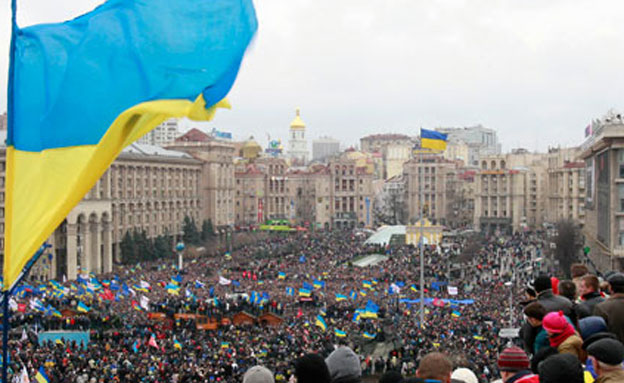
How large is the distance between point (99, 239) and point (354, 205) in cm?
4697

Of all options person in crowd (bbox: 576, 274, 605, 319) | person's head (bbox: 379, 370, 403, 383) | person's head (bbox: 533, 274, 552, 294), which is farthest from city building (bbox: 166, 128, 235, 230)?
person's head (bbox: 379, 370, 403, 383)

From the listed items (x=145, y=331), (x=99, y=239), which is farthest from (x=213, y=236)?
(x=145, y=331)

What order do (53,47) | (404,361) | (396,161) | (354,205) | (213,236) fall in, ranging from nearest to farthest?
1. (53,47)
2. (404,361)
3. (213,236)
4. (354,205)
5. (396,161)

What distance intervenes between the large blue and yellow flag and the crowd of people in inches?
106

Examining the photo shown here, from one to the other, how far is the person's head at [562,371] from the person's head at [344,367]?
4.42 ft

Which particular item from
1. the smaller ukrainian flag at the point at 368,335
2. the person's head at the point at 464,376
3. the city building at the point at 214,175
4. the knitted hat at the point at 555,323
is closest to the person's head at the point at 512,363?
the person's head at the point at 464,376

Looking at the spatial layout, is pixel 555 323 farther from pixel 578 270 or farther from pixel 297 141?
pixel 297 141

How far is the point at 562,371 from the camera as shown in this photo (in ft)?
15.4

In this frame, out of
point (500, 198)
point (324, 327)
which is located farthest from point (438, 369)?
point (500, 198)

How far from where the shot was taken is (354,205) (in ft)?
326

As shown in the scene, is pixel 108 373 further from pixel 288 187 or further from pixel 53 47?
pixel 288 187

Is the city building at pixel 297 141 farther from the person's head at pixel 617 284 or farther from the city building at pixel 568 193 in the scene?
the person's head at pixel 617 284

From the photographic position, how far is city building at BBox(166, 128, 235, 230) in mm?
84875

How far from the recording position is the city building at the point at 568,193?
81125mm
